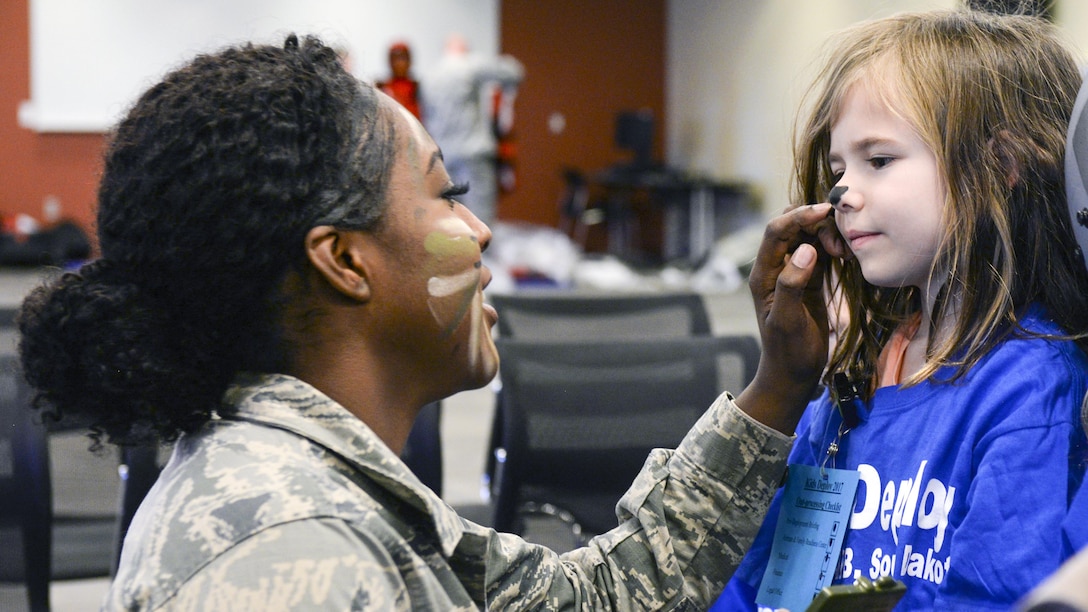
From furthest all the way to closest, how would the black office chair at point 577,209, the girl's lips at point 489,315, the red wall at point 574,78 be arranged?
the red wall at point 574,78, the black office chair at point 577,209, the girl's lips at point 489,315

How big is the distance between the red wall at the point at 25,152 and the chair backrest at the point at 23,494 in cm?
907

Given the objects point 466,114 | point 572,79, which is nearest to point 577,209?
point 572,79

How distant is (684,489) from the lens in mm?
1209

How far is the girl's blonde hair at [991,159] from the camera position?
3.63ft

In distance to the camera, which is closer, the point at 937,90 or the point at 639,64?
the point at 937,90

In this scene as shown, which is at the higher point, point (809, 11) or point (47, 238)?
point (809, 11)

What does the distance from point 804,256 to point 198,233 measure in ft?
2.14

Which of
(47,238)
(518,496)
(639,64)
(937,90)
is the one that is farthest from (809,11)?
(937,90)

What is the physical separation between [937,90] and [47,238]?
9421 millimetres

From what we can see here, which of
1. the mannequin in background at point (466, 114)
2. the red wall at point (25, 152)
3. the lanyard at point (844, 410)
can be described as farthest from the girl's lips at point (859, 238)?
the red wall at point (25, 152)

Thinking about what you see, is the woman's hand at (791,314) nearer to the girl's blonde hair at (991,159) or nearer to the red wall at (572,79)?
the girl's blonde hair at (991,159)

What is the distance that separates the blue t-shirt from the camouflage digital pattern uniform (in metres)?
0.12

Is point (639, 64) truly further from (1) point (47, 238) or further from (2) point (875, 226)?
(2) point (875, 226)

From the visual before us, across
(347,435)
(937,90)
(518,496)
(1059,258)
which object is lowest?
(518,496)
